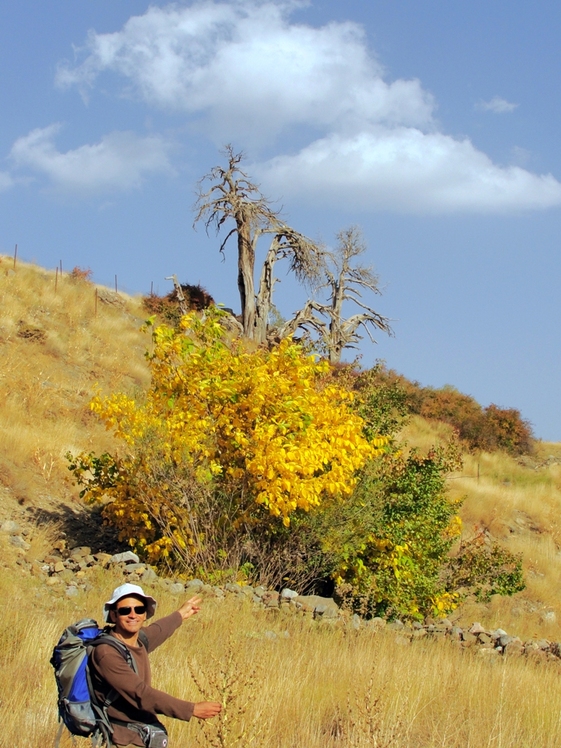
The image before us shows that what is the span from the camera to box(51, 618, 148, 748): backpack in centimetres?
353

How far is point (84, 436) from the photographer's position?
1570 centimetres

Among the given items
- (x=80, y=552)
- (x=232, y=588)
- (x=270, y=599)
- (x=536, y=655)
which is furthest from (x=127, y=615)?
(x=80, y=552)

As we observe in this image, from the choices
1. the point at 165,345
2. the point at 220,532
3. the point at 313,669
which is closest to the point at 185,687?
the point at 313,669

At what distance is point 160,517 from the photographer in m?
9.81

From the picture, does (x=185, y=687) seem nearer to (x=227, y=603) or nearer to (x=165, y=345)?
(x=227, y=603)

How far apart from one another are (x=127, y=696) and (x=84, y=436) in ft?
41.4

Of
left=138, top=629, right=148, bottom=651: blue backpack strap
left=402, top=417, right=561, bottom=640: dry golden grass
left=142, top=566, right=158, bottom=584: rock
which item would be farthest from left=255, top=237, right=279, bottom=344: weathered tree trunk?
left=138, top=629, right=148, bottom=651: blue backpack strap

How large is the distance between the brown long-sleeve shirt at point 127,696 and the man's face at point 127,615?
0.12 meters

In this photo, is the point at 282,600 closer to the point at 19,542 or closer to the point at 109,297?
the point at 19,542

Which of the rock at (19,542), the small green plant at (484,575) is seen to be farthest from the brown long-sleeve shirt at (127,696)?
the small green plant at (484,575)

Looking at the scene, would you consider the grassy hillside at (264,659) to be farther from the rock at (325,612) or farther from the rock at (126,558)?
the rock at (126,558)

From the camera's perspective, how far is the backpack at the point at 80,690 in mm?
3533

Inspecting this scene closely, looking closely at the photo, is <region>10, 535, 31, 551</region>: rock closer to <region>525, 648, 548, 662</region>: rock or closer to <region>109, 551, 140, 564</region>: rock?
<region>109, 551, 140, 564</region>: rock

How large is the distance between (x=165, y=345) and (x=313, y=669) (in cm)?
478
